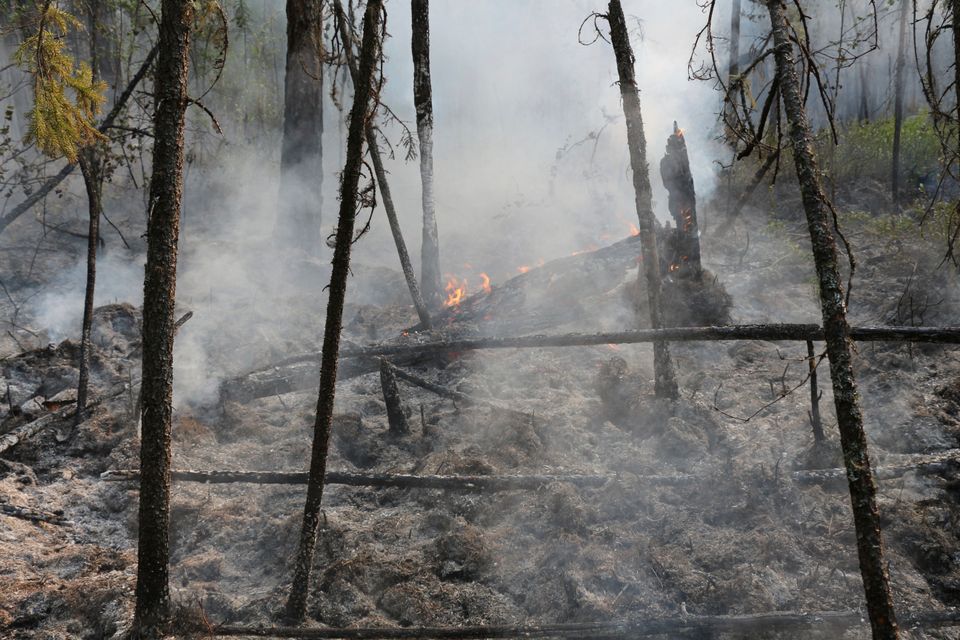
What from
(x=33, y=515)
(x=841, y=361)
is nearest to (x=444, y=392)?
(x=33, y=515)

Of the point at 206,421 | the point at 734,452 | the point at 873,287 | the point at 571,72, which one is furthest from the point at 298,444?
the point at 571,72

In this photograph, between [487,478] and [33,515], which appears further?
[487,478]

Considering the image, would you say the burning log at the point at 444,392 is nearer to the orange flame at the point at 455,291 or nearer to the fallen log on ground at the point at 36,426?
the fallen log on ground at the point at 36,426

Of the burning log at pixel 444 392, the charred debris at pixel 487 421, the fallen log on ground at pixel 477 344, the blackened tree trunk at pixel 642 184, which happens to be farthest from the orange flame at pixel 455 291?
the blackened tree trunk at pixel 642 184

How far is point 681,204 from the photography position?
1093 centimetres

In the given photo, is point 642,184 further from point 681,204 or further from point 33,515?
point 33,515

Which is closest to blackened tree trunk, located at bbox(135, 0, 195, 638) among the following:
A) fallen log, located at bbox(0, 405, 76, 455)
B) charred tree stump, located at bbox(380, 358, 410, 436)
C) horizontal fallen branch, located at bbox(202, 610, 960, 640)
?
horizontal fallen branch, located at bbox(202, 610, 960, 640)

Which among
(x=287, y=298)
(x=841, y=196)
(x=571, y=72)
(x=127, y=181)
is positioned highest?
(x=571, y=72)

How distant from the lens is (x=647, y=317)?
1123 cm

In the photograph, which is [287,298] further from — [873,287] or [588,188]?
[588,188]

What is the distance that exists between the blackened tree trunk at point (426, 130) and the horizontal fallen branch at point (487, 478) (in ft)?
24.5

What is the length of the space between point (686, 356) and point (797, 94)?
7161mm

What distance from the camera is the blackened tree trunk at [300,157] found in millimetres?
15695

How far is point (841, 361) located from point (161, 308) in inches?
168
